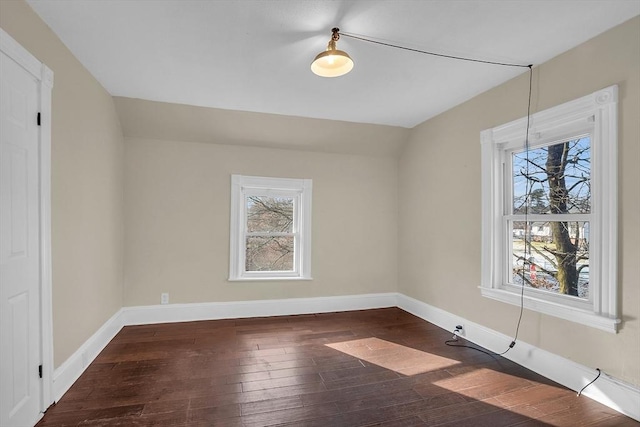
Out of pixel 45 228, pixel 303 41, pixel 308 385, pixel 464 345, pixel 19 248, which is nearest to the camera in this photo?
pixel 19 248

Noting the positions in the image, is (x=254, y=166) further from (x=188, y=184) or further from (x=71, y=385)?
(x=71, y=385)

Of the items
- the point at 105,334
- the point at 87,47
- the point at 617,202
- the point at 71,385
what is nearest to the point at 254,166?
the point at 87,47

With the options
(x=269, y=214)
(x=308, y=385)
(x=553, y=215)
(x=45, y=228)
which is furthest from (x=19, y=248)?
(x=553, y=215)

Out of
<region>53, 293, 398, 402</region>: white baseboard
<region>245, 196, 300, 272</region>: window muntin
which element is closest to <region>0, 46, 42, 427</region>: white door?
<region>53, 293, 398, 402</region>: white baseboard

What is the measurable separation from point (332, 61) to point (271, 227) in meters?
2.56

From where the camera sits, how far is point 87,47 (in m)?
2.30

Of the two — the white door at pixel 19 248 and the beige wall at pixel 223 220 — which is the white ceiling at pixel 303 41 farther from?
the beige wall at pixel 223 220

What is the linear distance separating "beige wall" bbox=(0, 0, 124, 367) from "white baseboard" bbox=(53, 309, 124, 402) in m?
0.05

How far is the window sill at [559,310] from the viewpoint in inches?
83.0

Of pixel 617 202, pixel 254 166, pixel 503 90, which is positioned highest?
pixel 503 90

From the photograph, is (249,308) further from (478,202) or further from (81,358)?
(478,202)

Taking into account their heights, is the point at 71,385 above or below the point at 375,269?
below

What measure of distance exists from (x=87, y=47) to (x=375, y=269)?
3.84 meters

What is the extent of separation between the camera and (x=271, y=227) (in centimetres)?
424
